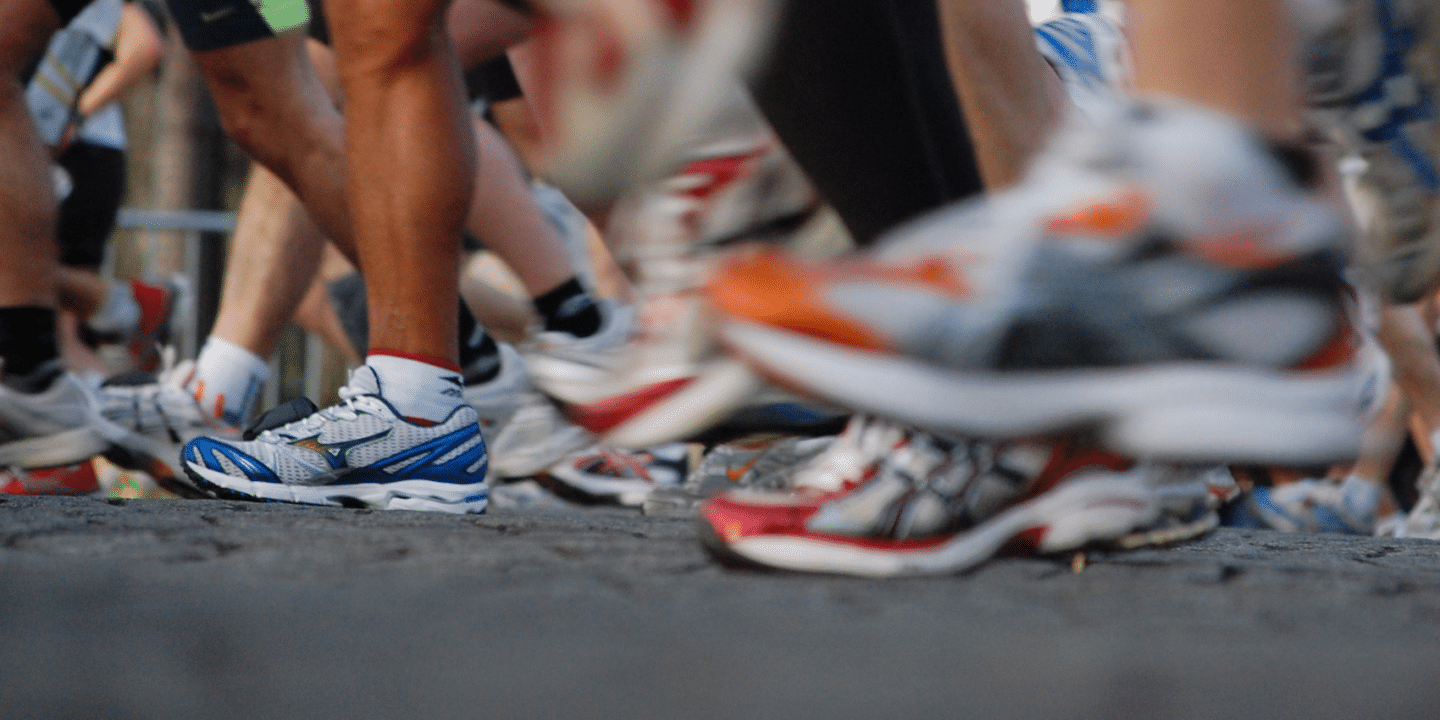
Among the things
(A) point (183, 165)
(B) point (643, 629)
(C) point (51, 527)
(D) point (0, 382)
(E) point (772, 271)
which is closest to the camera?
(B) point (643, 629)

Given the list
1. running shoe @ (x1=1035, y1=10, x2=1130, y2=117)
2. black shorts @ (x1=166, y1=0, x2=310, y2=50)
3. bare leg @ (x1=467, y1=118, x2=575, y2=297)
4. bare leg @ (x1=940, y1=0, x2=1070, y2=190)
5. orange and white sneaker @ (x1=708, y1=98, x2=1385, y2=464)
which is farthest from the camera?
bare leg @ (x1=467, y1=118, x2=575, y2=297)

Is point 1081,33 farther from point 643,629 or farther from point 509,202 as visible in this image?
point 643,629

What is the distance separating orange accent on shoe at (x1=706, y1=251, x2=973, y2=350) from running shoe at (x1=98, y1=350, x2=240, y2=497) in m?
Result: 2.09

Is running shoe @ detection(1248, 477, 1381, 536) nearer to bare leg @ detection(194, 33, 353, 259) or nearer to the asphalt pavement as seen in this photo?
bare leg @ detection(194, 33, 353, 259)

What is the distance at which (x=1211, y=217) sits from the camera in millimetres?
882

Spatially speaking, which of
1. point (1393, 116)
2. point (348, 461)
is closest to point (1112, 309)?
point (1393, 116)

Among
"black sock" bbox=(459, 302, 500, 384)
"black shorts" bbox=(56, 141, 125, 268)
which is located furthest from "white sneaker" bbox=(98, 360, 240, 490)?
"black shorts" bbox=(56, 141, 125, 268)

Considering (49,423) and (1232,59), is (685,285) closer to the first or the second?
(1232,59)

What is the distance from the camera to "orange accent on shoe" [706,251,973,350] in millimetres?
792

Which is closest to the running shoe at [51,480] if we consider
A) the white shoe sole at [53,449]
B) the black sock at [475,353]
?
the white shoe sole at [53,449]

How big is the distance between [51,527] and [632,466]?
1.74 metres

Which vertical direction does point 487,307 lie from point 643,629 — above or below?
below

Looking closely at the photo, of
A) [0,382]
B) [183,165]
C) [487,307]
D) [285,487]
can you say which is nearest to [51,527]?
[285,487]

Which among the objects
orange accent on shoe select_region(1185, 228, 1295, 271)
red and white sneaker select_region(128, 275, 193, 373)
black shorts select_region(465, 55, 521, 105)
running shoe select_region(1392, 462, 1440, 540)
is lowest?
running shoe select_region(1392, 462, 1440, 540)
